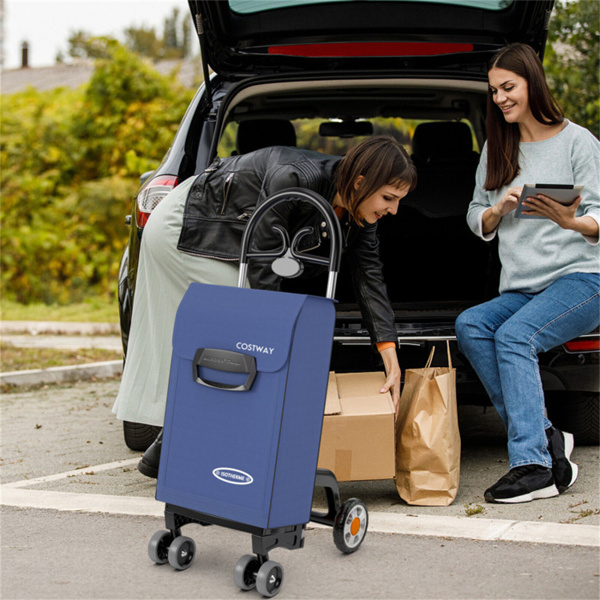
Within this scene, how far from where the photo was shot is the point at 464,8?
3754 millimetres

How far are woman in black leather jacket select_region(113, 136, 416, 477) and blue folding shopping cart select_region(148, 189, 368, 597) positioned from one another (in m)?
0.32

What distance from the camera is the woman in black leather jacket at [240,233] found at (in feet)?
9.77


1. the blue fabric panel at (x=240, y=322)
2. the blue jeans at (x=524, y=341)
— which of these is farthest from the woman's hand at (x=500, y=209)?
the blue fabric panel at (x=240, y=322)

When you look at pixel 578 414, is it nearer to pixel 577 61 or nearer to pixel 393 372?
pixel 393 372

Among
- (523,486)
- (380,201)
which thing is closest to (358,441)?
(523,486)

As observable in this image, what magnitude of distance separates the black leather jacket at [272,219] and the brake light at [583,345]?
2.75 feet

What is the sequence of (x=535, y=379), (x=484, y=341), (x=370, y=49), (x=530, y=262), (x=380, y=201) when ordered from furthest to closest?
(x=370, y=49), (x=530, y=262), (x=484, y=341), (x=535, y=379), (x=380, y=201)

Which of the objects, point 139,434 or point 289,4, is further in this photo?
point 139,434

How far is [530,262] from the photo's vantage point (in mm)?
3631

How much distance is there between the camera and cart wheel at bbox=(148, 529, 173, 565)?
2680mm

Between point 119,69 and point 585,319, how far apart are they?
35.1ft

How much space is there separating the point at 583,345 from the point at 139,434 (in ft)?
6.82

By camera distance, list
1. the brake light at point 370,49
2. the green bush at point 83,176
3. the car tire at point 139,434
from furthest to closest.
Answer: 1. the green bush at point 83,176
2. the car tire at point 139,434
3. the brake light at point 370,49

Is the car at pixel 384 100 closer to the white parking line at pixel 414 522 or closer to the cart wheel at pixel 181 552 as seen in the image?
the white parking line at pixel 414 522
